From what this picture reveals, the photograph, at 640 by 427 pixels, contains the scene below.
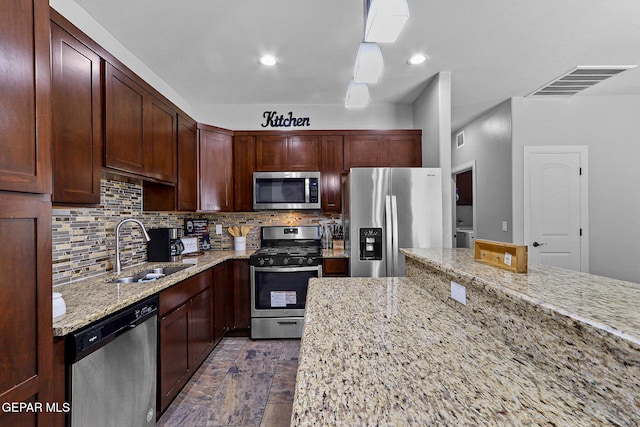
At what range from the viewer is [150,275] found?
224 centimetres

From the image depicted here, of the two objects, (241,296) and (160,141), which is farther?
(241,296)

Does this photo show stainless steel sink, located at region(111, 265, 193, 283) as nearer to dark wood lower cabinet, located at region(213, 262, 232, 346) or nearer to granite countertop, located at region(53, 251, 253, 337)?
granite countertop, located at region(53, 251, 253, 337)

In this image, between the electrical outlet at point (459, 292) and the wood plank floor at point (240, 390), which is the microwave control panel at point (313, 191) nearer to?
the wood plank floor at point (240, 390)

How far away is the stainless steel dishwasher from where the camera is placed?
47.2 inches

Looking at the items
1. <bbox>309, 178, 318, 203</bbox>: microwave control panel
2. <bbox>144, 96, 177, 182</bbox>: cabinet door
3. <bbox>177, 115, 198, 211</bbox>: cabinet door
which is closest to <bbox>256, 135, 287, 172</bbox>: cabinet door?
<bbox>309, 178, 318, 203</bbox>: microwave control panel

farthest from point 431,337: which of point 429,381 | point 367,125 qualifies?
point 367,125

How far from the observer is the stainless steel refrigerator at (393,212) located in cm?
271

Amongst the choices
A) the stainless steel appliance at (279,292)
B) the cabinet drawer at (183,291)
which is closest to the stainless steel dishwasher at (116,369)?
the cabinet drawer at (183,291)

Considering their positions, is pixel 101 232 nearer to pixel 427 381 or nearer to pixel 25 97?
pixel 25 97

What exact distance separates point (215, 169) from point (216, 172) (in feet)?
0.11

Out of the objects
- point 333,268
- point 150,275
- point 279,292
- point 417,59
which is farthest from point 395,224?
point 150,275

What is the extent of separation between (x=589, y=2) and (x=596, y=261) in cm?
295

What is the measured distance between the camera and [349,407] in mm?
631

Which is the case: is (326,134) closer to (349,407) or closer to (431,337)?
(431,337)
